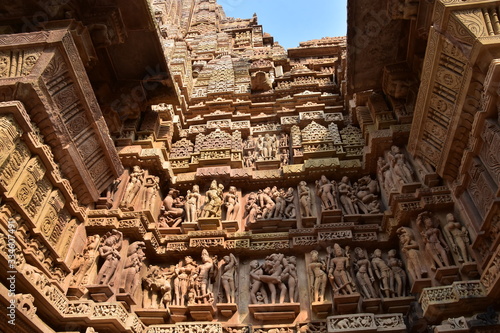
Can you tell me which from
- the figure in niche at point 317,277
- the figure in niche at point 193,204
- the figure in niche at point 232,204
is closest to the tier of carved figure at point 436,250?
the figure in niche at point 317,277

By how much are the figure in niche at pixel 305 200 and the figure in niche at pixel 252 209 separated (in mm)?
825

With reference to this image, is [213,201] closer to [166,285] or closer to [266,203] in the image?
[266,203]

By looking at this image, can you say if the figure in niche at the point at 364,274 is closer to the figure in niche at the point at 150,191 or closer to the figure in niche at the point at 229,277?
the figure in niche at the point at 229,277

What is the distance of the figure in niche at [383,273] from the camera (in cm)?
656

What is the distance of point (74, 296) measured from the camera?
6.11m

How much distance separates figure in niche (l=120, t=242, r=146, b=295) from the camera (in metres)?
6.56

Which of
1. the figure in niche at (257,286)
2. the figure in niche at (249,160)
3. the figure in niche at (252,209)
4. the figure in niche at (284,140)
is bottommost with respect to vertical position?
the figure in niche at (257,286)

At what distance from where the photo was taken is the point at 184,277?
7039 mm

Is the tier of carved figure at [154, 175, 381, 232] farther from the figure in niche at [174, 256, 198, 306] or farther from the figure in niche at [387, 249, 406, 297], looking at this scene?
the figure in niche at [387, 249, 406, 297]

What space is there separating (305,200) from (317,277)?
1752 mm

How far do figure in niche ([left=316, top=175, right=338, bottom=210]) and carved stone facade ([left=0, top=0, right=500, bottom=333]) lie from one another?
→ 49 millimetres

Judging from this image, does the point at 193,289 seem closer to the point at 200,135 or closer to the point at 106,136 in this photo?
the point at 106,136

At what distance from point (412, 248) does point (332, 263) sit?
1283 mm

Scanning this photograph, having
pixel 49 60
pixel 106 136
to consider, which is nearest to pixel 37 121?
pixel 49 60
